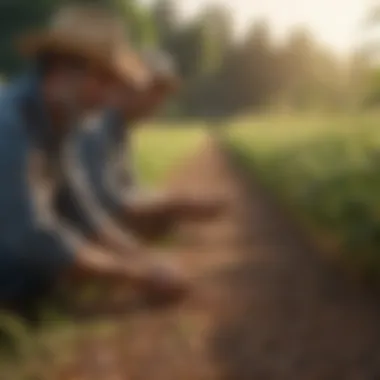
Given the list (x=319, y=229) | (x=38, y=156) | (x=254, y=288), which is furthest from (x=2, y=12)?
(x=319, y=229)

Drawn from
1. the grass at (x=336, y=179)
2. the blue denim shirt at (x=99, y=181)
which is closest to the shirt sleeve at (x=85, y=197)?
the blue denim shirt at (x=99, y=181)

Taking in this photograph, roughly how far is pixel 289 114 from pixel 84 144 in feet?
1.09

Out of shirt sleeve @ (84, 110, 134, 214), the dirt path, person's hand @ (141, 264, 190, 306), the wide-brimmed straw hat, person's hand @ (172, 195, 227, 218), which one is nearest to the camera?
the dirt path

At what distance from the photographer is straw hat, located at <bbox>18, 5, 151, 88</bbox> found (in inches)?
33.6

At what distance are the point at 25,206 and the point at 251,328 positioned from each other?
1.01 feet

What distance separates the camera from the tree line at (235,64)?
1.01 meters

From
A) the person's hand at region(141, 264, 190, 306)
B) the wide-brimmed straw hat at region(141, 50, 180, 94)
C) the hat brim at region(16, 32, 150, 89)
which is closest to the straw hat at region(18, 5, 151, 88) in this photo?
the hat brim at region(16, 32, 150, 89)

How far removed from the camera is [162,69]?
1.10m

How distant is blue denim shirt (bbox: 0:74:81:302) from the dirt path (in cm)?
11

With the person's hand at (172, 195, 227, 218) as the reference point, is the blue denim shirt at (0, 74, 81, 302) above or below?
below

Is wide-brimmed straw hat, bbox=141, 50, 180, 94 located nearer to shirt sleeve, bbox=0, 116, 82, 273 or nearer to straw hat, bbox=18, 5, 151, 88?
straw hat, bbox=18, 5, 151, 88

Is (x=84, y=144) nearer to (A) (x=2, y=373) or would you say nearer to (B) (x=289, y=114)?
(B) (x=289, y=114)

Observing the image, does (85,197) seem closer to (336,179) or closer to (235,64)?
(235,64)

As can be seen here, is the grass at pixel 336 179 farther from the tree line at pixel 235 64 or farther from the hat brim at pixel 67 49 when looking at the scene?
the hat brim at pixel 67 49
